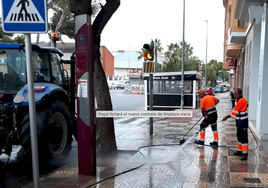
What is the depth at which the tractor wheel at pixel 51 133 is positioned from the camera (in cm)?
543

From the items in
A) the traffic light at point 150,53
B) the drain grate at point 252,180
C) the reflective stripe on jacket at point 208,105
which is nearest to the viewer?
the drain grate at point 252,180

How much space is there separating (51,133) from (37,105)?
713 mm

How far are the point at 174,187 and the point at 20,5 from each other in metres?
3.57

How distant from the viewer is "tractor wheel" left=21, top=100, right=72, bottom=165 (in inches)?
214

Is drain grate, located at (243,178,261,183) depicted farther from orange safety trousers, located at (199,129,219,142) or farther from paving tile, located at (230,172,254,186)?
orange safety trousers, located at (199,129,219,142)

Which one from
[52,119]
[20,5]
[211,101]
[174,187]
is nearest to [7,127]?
[52,119]

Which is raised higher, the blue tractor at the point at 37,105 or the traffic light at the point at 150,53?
the traffic light at the point at 150,53

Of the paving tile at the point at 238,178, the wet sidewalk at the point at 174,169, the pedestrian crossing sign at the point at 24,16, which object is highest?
the pedestrian crossing sign at the point at 24,16

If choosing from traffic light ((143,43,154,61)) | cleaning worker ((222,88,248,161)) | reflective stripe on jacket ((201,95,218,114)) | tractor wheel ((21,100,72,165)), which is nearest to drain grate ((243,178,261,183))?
cleaning worker ((222,88,248,161))

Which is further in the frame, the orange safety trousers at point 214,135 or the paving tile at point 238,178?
the orange safety trousers at point 214,135

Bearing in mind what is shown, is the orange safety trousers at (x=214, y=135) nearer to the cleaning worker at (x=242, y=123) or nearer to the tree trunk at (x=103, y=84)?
the cleaning worker at (x=242, y=123)

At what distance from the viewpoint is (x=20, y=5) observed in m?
3.47

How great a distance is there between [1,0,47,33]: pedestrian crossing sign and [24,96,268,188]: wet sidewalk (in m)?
2.70

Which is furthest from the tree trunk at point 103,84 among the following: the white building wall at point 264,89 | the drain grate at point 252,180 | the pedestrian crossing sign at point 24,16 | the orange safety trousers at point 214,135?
the white building wall at point 264,89
